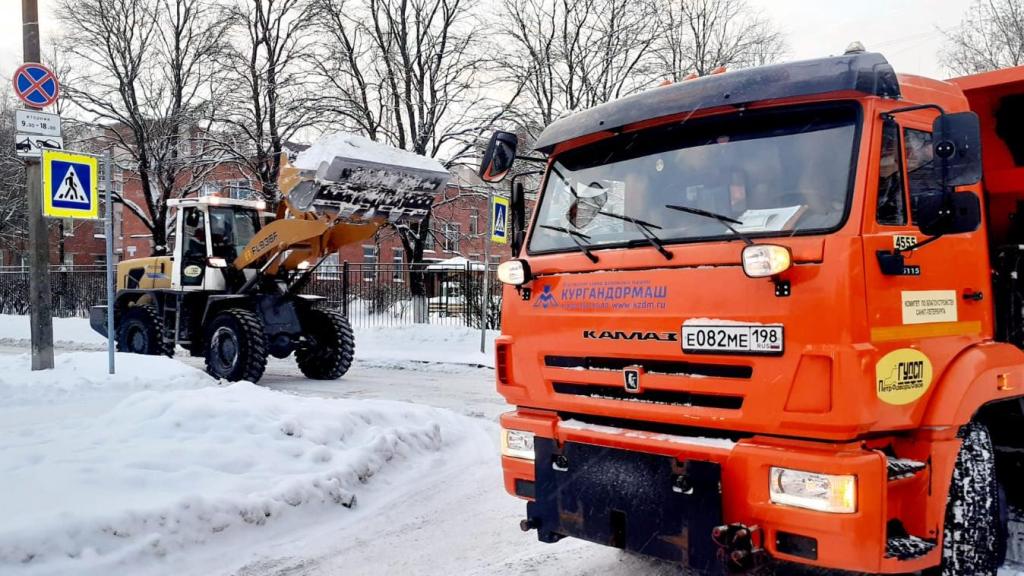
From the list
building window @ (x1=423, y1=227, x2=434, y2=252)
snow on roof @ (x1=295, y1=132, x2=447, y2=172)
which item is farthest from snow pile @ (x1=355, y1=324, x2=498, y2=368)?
snow on roof @ (x1=295, y1=132, x2=447, y2=172)

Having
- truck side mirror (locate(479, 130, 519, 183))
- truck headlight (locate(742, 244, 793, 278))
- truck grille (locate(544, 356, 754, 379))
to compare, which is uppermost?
truck side mirror (locate(479, 130, 519, 183))

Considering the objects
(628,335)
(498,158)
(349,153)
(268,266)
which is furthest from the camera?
(268,266)

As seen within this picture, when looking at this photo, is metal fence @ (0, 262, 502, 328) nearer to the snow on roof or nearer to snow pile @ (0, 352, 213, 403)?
the snow on roof

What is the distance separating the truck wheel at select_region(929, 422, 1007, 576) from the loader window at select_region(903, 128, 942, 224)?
3.81 feet

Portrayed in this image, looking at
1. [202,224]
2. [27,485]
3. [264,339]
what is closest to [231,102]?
[202,224]

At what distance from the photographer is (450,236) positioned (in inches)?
1022

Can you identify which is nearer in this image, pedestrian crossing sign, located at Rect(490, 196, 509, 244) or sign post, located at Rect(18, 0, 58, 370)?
sign post, located at Rect(18, 0, 58, 370)

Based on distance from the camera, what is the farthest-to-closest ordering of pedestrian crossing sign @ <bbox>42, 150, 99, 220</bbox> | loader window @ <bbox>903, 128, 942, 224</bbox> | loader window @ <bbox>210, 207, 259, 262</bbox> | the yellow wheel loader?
loader window @ <bbox>210, 207, 259, 262</bbox> → the yellow wheel loader → pedestrian crossing sign @ <bbox>42, 150, 99, 220</bbox> → loader window @ <bbox>903, 128, 942, 224</bbox>

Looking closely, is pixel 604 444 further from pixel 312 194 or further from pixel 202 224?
pixel 202 224

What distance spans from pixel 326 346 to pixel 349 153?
3898 mm

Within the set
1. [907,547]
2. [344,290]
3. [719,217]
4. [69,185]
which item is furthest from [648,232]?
[344,290]

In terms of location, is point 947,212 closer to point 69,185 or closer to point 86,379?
point 69,185

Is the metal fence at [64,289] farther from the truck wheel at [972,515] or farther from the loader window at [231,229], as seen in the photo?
the truck wheel at [972,515]

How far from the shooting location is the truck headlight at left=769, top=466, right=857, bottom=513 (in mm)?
3155
